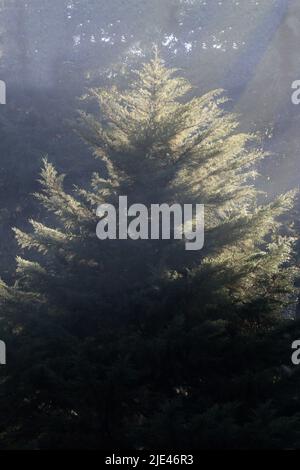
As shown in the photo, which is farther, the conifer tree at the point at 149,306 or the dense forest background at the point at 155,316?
the conifer tree at the point at 149,306

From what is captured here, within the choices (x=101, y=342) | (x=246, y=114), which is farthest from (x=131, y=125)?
(x=246, y=114)

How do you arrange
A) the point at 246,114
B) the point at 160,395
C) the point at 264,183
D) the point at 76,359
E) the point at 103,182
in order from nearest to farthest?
the point at 76,359 < the point at 160,395 < the point at 103,182 < the point at 264,183 < the point at 246,114

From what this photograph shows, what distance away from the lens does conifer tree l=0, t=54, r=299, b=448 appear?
254 inches

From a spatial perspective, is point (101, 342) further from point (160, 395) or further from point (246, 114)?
point (246, 114)

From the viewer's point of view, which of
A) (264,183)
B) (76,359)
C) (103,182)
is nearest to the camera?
(76,359)

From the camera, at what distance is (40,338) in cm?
691

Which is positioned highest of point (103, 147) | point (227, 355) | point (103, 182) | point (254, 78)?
→ point (254, 78)

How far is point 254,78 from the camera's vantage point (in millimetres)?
23250

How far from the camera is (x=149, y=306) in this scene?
7.07m

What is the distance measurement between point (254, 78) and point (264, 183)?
5623 millimetres

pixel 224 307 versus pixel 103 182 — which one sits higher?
pixel 103 182

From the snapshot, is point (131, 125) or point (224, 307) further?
point (131, 125)

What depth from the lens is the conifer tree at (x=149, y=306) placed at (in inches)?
254

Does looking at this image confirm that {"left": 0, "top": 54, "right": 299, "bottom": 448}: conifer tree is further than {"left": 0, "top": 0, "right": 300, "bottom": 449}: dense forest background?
Yes
